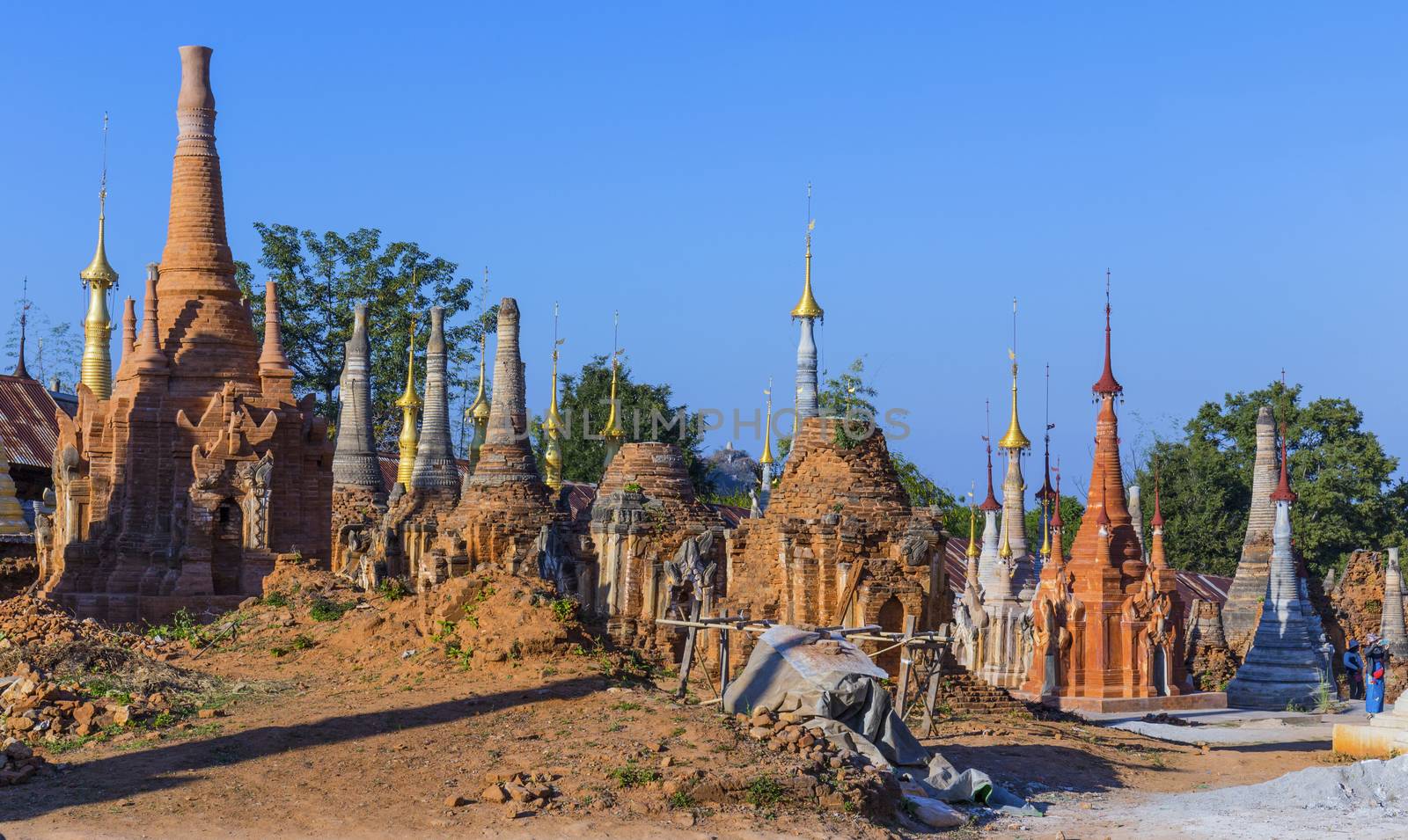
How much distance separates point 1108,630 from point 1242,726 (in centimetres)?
319

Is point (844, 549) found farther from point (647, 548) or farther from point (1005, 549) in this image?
point (1005, 549)

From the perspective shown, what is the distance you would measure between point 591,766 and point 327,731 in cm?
237

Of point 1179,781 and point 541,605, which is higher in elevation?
point 541,605

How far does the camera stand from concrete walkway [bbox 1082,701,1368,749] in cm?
2198

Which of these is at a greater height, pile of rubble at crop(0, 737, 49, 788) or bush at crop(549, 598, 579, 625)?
bush at crop(549, 598, 579, 625)

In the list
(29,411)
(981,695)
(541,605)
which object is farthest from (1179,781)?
(29,411)

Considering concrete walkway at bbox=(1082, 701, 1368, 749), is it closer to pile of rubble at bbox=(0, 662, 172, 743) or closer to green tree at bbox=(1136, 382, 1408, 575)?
pile of rubble at bbox=(0, 662, 172, 743)

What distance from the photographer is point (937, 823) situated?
12836mm

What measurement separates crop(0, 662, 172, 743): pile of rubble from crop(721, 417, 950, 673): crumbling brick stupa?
8.62 m

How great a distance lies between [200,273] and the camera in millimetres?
26031

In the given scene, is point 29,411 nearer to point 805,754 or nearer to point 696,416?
point 696,416

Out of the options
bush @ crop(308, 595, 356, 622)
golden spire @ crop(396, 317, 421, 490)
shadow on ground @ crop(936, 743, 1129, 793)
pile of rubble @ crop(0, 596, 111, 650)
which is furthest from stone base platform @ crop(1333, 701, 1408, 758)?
golden spire @ crop(396, 317, 421, 490)

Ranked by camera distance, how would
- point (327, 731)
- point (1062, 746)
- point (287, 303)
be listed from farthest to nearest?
point (287, 303), point (1062, 746), point (327, 731)

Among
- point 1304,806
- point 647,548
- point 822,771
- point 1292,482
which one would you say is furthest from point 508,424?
point 1292,482
